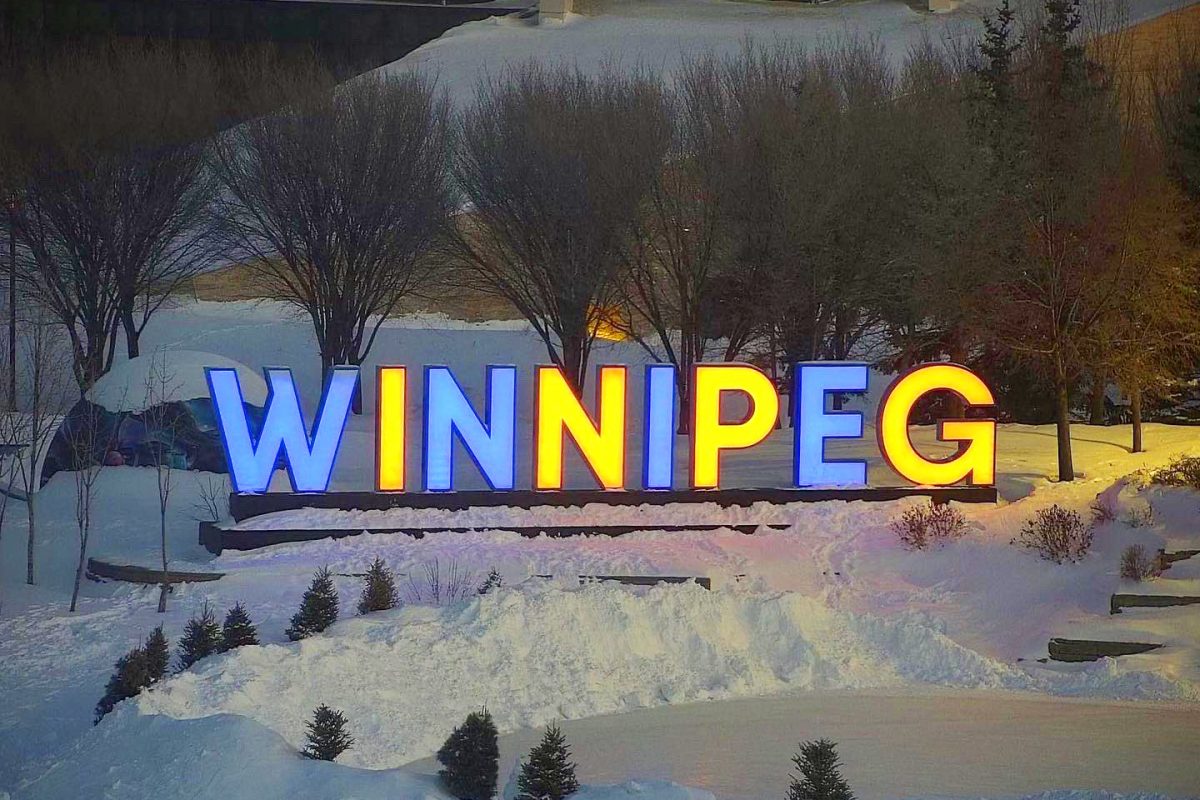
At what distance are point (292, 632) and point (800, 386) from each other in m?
9.52

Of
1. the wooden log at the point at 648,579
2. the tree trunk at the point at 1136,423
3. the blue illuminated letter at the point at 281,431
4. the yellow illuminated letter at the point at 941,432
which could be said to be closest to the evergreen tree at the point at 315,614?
the wooden log at the point at 648,579

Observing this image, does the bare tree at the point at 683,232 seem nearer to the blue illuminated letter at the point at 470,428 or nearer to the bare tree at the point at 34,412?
the blue illuminated letter at the point at 470,428

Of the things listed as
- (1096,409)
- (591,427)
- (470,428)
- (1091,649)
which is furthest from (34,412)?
(1096,409)

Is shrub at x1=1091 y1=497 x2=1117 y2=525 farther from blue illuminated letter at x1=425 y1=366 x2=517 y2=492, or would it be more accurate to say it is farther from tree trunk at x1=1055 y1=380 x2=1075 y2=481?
blue illuminated letter at x1=425 y1=366 x2=517 y2=492

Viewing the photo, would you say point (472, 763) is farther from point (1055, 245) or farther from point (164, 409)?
point (1055, 245)

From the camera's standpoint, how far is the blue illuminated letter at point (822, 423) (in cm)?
2000

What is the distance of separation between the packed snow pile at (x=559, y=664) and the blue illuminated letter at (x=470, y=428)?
5.87 m

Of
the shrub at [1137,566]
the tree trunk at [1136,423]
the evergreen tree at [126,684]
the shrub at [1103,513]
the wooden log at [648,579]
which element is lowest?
the evergreen tree at [126,684]

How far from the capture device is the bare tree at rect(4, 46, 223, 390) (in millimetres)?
34281

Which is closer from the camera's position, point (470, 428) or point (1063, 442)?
point (470, 428)

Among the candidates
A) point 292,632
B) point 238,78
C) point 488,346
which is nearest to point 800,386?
point 292,632

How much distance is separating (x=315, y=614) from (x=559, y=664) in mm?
2673

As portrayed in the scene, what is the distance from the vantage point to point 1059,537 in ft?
54.6

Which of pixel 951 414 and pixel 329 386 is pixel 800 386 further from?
pixel 951 414
